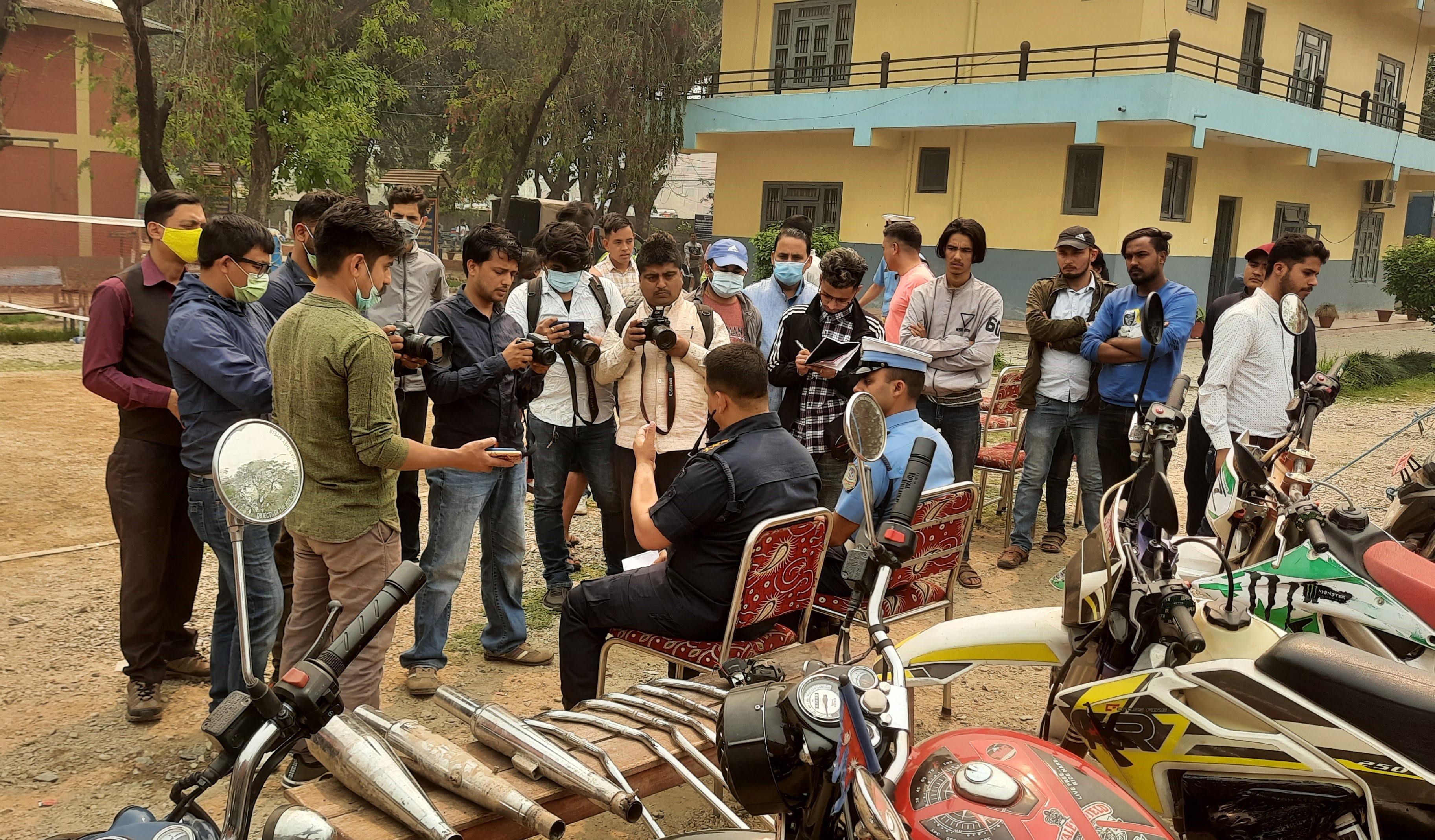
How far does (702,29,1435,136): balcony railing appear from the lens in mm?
18203

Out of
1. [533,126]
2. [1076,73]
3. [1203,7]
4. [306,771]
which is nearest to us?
[306,771]

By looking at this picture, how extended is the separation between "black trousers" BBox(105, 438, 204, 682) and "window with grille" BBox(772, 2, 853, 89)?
18.9 metres

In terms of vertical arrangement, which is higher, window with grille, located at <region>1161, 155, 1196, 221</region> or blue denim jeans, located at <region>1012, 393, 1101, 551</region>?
window with grille, located at <region>1161, 155, 1196, 221</region>

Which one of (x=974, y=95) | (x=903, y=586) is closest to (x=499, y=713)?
(x=903, y=586)

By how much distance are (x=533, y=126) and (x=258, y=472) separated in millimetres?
23154

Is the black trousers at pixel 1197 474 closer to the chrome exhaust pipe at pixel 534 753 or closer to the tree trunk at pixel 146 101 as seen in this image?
the chrome exhaust pipe at pixel 534 753

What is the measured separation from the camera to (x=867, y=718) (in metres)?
1.67

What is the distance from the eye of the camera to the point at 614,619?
3924 mm

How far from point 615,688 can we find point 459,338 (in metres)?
1.74

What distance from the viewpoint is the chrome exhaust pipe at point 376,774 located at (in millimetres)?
2270

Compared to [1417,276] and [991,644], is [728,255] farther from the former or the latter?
[1417,276]

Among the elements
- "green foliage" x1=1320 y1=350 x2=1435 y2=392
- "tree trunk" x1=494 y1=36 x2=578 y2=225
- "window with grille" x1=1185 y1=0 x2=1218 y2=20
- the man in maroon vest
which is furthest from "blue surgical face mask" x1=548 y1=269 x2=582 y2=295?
"tree trunk" x1=494 y1=36 x2=578 y2=225

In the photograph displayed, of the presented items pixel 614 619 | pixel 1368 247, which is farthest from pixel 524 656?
pixel 1368 247

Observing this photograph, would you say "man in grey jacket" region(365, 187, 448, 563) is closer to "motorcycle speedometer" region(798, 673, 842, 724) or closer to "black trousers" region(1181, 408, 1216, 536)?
"motorcycle speedometer" region(798, 673, 842, 724)
